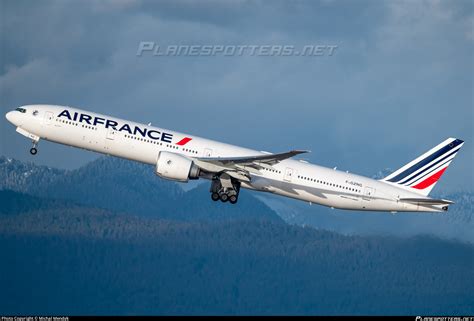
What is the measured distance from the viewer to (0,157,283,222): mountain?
102938 millimetres

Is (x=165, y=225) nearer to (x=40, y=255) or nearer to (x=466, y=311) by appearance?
(x=40, y=255)

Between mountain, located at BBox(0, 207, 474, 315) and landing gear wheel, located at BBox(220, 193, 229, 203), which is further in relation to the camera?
mountain, located at BBox(0, 207, 474, 315)

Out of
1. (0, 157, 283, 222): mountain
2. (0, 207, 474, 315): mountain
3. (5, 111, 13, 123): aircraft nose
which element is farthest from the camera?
(0, 157, 283, 222): mountain

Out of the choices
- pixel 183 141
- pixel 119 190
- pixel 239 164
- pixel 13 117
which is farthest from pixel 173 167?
pixel 119 190

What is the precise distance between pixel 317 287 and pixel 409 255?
8.72 meters

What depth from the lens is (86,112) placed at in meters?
60.2

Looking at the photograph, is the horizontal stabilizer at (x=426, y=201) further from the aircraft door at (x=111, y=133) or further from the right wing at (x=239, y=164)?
the aircraft door at (x=111, y=133)

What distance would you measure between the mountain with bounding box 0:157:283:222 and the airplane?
36617mm

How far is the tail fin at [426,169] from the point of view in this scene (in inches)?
2477

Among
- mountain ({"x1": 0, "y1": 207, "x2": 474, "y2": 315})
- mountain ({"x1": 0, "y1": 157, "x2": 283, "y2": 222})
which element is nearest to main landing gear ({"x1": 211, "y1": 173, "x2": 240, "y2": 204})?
mountain ({"x1": 0, "y1": 207, "x2": 474, "y2": 315})

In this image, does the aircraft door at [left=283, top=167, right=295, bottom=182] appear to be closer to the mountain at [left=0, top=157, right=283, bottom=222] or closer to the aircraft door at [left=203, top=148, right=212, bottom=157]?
the aircraft door at [left=203, top=148, right=212, bottom=157]

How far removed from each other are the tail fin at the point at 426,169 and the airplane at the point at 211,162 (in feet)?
5.08

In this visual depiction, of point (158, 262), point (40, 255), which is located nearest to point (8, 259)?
point (40, 255)

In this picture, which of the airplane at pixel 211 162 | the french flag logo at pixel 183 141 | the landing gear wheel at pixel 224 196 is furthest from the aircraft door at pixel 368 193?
the french flag logo at pixel 183 141
